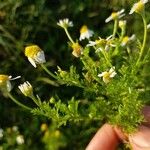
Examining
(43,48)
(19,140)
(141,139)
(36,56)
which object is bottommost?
(19,140)

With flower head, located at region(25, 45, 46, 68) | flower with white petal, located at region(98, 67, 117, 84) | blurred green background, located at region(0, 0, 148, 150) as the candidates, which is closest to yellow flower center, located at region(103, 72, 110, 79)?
flower with white petal, located at region(98, 67, 117, 84)

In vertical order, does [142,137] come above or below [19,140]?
above

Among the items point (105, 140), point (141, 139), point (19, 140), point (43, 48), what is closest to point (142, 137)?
point (141, 139)

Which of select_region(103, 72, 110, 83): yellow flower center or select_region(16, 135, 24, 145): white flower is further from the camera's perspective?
select_region(16, 135, 24, 145): white flower

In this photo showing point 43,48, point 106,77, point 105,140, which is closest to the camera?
point 106,77

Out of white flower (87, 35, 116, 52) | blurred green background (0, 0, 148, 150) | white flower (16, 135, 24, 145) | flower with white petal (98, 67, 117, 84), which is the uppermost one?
white flower (87, 35, 116, 52)

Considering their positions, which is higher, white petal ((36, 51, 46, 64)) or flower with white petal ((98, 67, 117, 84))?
white petal ((36, 51, 46, 64))

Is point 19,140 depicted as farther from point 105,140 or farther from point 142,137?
point 142,137

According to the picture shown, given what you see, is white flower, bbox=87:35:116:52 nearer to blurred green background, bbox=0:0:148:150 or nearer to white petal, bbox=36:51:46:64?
white petal, bbox=36:51:46:64

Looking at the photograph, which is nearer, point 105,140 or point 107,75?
point 107,75
